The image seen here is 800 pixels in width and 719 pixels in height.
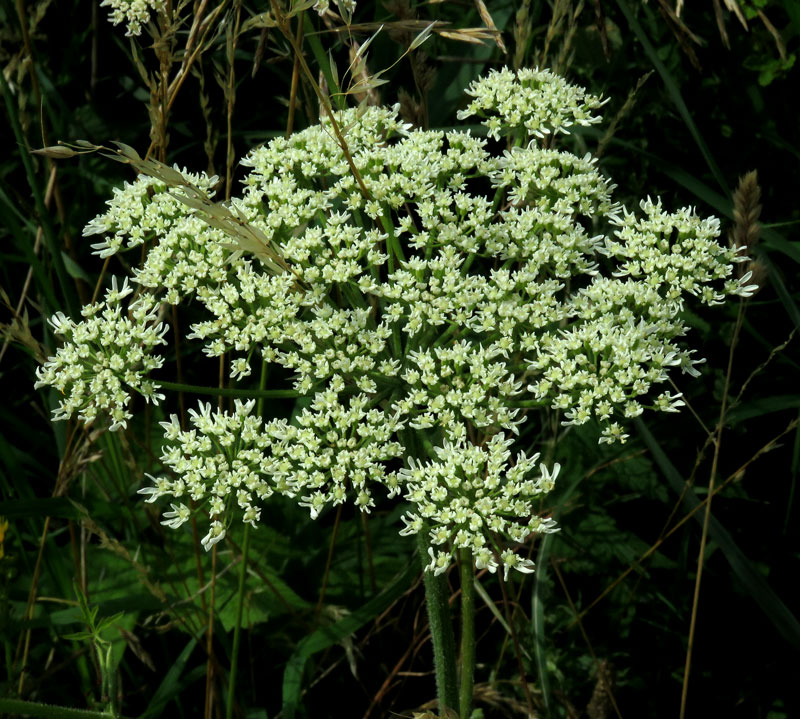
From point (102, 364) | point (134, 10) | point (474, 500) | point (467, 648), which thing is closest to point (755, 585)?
point (467, 648)

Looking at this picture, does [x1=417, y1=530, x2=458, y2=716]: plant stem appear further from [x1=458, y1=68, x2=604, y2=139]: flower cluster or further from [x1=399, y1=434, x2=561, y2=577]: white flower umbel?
[x1=458, y1=68, x2=604, y2=139]: flower cluster

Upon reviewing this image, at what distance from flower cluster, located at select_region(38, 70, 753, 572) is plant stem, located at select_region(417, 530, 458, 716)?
7.1 inches

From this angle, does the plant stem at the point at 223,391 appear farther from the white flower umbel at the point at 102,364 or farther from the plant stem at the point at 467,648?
the plant stem at the point at 467,648

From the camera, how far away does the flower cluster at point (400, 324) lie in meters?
2.88

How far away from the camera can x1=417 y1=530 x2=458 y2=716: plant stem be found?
3.15m

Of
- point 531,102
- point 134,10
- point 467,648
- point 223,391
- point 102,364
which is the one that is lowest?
point 467,648

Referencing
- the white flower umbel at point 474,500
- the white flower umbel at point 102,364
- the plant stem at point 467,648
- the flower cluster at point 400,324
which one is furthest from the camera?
the plant stem at point 467,648

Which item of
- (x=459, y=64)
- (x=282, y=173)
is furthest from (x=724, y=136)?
(x=282, y=173)

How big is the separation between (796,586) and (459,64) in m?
3.35

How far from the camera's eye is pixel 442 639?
3.17 metres

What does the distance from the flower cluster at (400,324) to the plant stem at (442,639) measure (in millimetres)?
181

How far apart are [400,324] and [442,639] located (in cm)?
115

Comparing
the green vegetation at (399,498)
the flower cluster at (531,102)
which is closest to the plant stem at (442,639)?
the green vegetation at (399,498)

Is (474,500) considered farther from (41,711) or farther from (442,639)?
(41,711)
